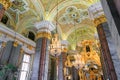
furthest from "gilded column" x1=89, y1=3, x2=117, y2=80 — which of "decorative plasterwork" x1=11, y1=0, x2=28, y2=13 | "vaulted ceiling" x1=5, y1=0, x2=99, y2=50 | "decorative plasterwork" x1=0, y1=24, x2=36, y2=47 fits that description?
"decorative plasterwork" x1=0, y1=24, x2=36, y2=47

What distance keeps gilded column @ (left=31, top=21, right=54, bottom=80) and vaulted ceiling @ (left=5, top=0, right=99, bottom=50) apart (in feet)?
2.17

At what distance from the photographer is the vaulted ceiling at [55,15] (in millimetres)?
8711

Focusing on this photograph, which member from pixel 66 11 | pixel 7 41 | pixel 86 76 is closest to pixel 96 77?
pixel 86 76

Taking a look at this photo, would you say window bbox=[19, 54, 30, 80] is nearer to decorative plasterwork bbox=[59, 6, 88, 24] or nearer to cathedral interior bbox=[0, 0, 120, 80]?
cathedral interior bbox=[0, 0, 120, 80]

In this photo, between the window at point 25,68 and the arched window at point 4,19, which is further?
the window at point 25,68

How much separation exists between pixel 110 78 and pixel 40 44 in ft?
15.3

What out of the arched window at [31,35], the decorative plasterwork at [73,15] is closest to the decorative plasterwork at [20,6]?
the arched window at [31,35]

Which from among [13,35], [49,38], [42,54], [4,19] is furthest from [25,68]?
[4,19]

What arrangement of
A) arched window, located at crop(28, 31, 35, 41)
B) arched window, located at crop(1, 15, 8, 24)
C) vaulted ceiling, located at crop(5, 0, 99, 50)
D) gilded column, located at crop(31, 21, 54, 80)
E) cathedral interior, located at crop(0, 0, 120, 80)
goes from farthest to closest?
arched window, located at crop(28, 31, 35, 41)
arched window, located at crop(1, 15, 8, 24)
vaulted ceiling, located at crop(5, 0, 99, 50)
gilded column, located at crop(31, 21, 54, 80)
cathedral interior, located at crop(0, 0, 120, 80)

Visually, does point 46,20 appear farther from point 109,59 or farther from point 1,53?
point 109,59

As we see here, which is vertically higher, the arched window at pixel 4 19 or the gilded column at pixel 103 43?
the arched window at pixel 4 19

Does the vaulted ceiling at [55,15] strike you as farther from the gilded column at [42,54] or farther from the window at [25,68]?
the window at [25,68]

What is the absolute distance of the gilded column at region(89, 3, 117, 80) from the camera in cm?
519

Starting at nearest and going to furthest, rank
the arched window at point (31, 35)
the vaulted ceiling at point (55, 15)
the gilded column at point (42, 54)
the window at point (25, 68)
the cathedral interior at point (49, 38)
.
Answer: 1. the cathedral interior at point (49, 38)
2. the gilded column at point (42, 54)
3. the vaulted ceiling at point (55, 15)
4. the window at point (25, 68)
5. the arched window at point (31, 35)
